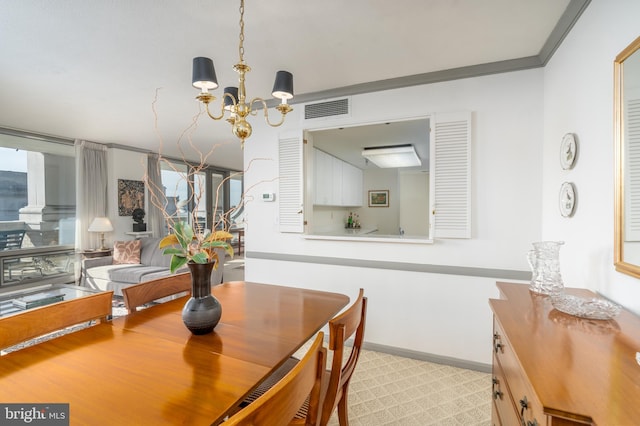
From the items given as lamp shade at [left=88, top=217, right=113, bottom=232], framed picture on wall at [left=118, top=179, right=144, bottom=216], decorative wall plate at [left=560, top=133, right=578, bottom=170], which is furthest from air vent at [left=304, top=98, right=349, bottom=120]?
framed picture on wall at [left=118, top=179, right=144, bottom=216]

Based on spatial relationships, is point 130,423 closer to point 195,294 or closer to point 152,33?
point 195,294

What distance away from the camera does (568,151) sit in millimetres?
1809

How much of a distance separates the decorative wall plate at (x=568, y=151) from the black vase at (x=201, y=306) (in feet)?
6.89

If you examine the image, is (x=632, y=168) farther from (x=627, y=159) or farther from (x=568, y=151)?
(x=568, y=151)

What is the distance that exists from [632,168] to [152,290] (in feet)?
7.79

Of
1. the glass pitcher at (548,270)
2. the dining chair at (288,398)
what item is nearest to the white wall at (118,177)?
the dining chair at (288,398)

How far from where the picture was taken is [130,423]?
0.74 meters

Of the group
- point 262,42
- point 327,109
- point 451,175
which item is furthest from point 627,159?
point 327,109

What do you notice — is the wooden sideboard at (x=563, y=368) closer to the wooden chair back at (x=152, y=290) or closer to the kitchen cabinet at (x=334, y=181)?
the wooden chair back at (x=152, y=290)

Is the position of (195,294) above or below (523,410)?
above

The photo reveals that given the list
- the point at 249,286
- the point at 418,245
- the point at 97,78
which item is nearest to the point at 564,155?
the point at 418,245

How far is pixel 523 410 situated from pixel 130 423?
111 cm

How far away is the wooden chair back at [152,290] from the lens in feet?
5.11

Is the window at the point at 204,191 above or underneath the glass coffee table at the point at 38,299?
above
